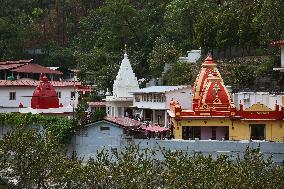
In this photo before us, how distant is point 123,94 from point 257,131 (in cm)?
1929

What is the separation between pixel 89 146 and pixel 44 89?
1093 centimetres

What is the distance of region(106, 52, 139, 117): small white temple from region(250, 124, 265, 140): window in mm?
18211

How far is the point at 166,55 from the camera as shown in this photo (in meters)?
70.8

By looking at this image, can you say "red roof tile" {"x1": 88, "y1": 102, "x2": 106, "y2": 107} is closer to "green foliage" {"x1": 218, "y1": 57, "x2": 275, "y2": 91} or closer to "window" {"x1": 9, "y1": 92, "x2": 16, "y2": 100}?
"window" {"x1": 9, "y1": 92, "x2": 16, "y2": 100}

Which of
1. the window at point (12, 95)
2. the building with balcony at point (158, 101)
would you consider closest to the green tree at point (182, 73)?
the building with balcony at point (158, 101)

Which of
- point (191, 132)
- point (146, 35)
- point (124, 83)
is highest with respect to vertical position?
point (146, 35)

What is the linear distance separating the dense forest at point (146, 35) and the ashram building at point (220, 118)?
8604 millimetres

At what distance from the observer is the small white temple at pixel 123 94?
64.6 meters

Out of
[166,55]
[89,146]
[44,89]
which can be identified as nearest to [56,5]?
[166,55]

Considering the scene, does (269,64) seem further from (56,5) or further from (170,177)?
(56,5)

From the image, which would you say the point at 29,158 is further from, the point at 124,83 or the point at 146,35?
the point at 146,35

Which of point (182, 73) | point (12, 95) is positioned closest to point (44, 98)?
point (12, 95)

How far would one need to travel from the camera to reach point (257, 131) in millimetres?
48469

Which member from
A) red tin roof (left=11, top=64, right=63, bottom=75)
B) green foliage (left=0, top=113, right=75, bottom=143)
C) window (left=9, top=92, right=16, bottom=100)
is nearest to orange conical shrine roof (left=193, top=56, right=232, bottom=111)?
green foliage (left=0, top=113, right=75, bottom=143)
